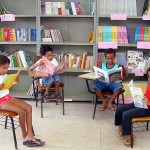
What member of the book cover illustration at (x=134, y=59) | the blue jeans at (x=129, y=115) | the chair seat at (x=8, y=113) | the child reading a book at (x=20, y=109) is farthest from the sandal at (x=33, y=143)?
the book cover illustration at (x=134, y=59)

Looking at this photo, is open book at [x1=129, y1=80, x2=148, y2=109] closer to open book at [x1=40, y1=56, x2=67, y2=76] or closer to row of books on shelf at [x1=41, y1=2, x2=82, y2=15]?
open book at [x1=40, y1=56, x2=67, y2=76]

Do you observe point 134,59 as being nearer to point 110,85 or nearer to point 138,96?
point 110,85

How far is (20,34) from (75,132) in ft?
7.22

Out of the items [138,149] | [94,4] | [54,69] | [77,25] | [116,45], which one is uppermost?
[94,4]

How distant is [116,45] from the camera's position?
4621 mm

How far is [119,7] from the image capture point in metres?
4.66

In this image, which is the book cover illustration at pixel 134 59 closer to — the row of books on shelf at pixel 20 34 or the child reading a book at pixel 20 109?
the row of books on shelf at pixel 20 34

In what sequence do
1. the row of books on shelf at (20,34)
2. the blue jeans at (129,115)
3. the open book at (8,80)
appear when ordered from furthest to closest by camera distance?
the row of books on shelf at (20,34) < the blue jeans at (129,115) < the open book at (8,80)

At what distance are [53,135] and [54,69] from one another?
1.01m

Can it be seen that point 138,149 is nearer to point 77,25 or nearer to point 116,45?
point 116,45

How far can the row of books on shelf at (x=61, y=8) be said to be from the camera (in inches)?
188

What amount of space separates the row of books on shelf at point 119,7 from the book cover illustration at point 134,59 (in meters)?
0.65

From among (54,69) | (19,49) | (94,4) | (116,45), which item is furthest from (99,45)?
(19,49)

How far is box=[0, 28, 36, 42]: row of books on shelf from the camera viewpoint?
16.2 ft
